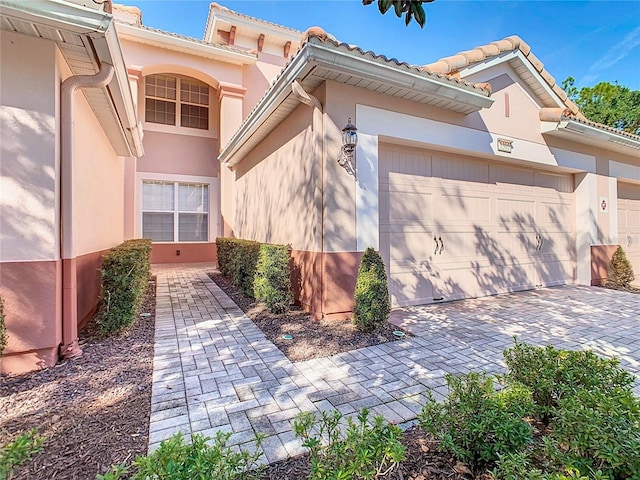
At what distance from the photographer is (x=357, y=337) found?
424cm

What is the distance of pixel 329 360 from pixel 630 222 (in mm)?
11194

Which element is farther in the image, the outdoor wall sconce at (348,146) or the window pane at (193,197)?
the window pane at (193,197)

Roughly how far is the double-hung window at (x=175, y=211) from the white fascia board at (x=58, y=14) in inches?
371

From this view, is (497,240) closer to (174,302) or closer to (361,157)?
(361,157)

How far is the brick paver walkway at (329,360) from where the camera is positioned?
2.52m

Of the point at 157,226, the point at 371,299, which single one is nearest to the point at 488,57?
the point at 371,299

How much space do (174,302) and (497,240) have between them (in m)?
7.04

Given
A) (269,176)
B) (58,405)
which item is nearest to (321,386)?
(58,405)

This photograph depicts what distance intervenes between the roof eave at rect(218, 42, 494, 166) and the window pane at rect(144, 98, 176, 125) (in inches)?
289

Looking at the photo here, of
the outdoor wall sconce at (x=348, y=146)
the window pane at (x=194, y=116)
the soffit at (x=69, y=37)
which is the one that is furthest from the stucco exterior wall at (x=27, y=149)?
the window pane at (x=194, y=116)

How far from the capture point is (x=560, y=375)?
2217mm

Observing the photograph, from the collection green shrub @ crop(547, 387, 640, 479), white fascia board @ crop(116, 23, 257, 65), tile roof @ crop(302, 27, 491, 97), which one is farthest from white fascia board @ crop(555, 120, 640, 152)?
white fascia board @ crop(116, 23, 257, 65)

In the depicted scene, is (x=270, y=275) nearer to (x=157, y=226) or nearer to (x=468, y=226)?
(x=468, y=226)

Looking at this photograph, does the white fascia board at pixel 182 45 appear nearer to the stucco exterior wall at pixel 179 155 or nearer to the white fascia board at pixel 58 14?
the stucco exterior wall at pixel 179 155
